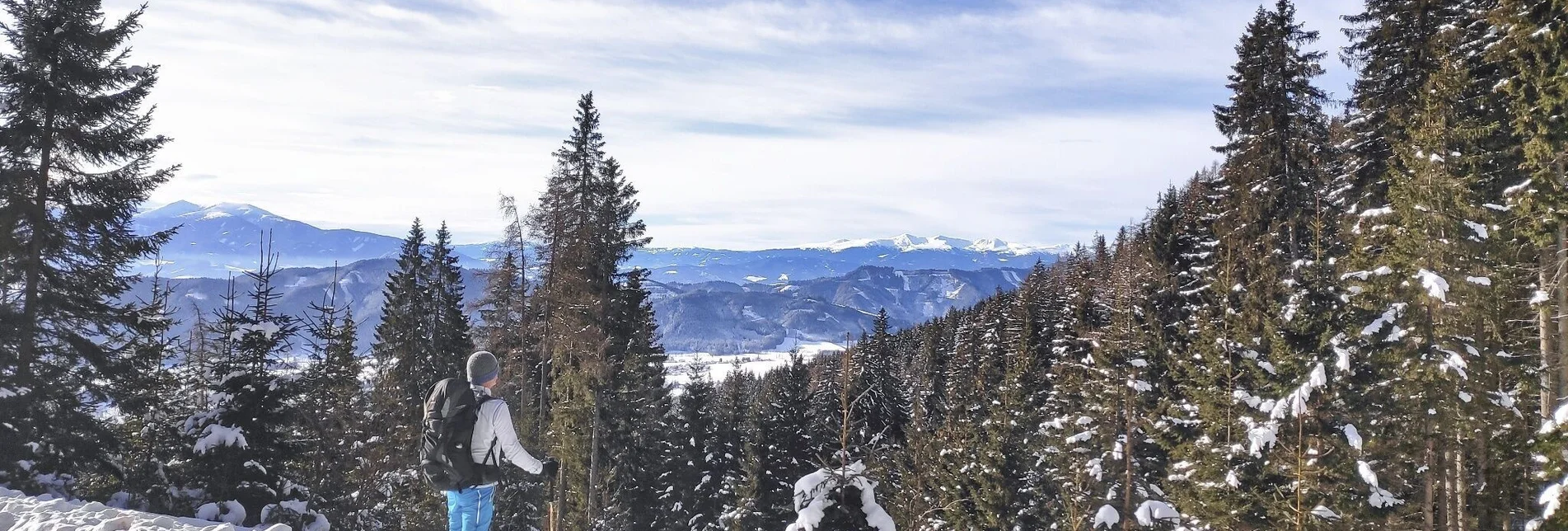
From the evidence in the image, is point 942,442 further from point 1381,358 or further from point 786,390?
point 1381,358

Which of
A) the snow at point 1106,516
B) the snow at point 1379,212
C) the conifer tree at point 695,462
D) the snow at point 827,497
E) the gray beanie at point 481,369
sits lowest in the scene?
the conifer tree at point 695,462

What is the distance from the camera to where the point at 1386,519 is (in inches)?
612

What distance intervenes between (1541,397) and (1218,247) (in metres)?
8.71

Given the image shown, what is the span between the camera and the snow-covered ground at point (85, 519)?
7.42 metres

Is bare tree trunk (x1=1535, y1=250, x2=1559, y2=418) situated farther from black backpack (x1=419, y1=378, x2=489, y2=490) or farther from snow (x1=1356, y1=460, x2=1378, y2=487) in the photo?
black backpack (x1=419, y1=378, x2=489, y2=490)

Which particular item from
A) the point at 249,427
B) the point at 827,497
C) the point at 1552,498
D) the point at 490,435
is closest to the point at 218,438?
the point at 249,427

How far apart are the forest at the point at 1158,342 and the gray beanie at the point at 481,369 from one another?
5139 millimetres

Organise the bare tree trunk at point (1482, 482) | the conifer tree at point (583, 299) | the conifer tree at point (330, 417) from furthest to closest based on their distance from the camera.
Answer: the conifer tree at point (583, 299) < the conifer tree at point (330, 417) < the bare tree trunk at point (1482, 482)

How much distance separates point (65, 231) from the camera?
14.8m

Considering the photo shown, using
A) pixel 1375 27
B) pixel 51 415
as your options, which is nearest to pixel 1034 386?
pixel 1375 27

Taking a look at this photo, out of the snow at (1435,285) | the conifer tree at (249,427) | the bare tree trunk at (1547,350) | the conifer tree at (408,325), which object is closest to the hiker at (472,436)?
the conifer tree at (249,427)

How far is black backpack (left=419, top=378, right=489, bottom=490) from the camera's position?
706 cm

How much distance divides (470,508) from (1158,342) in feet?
72.3

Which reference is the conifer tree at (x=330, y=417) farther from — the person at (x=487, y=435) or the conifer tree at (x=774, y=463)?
the conifer tree at (x=774, y=463)
